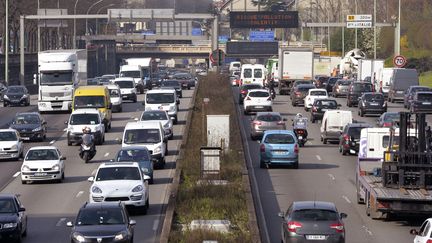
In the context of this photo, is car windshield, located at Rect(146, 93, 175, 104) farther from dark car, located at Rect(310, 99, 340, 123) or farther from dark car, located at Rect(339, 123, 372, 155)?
dark car, located at Rect(339, 123, 372, 155)

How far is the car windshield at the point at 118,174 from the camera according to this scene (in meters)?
33.9

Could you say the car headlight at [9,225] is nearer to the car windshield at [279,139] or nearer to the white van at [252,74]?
the car windshield at [279,139]

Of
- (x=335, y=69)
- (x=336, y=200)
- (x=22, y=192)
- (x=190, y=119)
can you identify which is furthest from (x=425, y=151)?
(x=335, y=69)

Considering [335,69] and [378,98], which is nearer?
[378,98]

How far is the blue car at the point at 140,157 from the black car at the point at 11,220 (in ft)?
36.7

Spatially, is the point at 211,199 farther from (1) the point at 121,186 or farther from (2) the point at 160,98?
(2) the point at 160,98

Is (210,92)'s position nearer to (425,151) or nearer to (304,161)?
(304,161)

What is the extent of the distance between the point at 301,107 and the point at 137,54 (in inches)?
3504

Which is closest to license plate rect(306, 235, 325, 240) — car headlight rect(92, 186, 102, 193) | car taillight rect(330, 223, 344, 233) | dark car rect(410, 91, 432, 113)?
car taillight rect(330, 223, 344, 233)

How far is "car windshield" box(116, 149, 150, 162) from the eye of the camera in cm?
4072

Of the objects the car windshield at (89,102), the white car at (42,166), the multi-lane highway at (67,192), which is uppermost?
the car windshield at (89,102)

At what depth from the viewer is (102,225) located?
85.7 ft

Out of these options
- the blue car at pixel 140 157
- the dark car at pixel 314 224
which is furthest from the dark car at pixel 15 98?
the dark car at pixel 314 224

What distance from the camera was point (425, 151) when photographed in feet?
105
